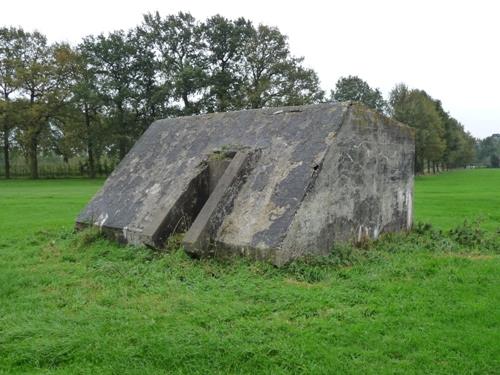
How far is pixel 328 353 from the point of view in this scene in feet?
12.8

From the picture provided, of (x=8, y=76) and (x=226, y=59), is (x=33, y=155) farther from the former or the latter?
(x=226, y=59)

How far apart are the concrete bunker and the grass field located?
40 centimetres

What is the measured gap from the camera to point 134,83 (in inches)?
1800

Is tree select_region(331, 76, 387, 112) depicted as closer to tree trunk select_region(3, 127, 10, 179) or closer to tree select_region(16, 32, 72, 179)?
tree select_region(16, 32, 72, 179)

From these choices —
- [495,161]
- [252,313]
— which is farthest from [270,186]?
[495,161]

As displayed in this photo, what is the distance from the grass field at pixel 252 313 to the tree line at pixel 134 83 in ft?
116

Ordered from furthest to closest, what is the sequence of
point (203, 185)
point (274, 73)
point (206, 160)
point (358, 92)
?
point (358, 92), point (274, 73), point (206, 160), point (203, 185)

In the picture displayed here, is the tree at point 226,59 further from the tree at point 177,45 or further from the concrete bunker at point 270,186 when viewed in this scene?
the concrete bunker at point 270,186

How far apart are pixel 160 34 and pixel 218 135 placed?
41.2 meters

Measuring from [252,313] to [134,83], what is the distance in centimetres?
4404

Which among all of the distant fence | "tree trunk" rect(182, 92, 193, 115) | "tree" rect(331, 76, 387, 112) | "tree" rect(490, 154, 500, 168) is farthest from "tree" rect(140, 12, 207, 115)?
"tree" rect(490, 154, 500, 168)

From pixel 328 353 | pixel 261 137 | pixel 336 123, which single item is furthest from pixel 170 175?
pixel 328 353

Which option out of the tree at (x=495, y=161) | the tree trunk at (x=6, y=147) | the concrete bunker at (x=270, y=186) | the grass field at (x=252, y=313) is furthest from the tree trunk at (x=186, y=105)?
the tree at (x=495, y=161)

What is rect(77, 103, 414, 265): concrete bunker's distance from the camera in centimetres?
672
